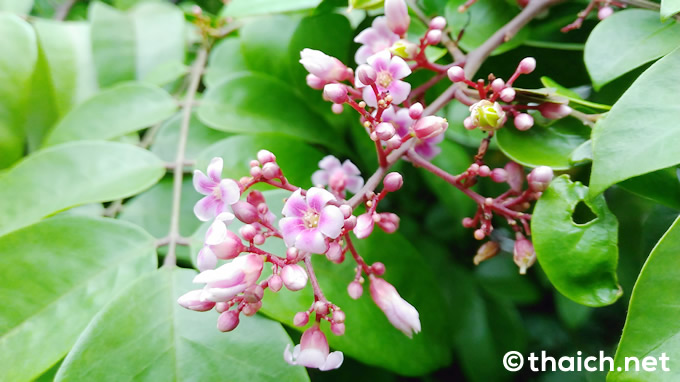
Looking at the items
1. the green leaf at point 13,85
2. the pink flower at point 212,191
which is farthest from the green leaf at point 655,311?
the green leaf at point 13,85

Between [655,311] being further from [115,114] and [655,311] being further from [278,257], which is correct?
[115,114]

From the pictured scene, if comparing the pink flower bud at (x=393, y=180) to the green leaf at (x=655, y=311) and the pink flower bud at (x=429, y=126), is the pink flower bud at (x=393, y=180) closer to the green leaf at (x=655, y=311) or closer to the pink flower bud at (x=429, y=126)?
the pink flower bud at (x=429, y=126)

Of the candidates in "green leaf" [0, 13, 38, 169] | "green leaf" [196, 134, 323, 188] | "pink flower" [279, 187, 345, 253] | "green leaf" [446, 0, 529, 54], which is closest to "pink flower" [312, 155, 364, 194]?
"green leaf" [196, 134, 323, 188]

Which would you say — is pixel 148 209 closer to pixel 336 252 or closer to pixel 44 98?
pixel 44 98

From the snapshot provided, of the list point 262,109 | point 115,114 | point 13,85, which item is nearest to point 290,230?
point 262,109

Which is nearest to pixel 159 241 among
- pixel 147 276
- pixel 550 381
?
pixel 147 276

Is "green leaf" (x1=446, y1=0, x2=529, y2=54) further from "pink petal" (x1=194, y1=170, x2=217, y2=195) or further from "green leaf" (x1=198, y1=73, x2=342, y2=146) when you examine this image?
"pink petal" (x1=194, y1=170, x2=217, y2=195)
